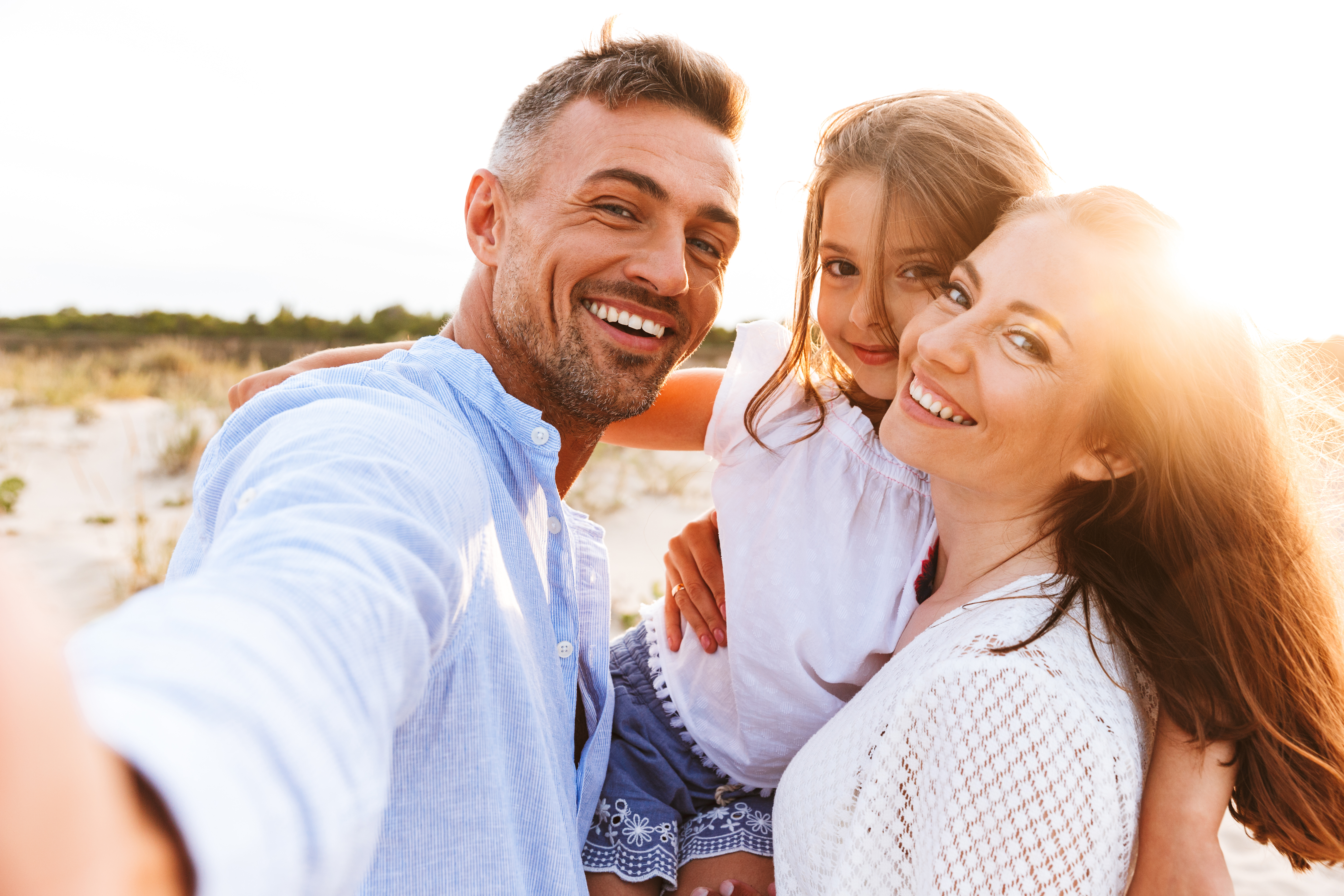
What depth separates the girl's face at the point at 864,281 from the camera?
230 cm

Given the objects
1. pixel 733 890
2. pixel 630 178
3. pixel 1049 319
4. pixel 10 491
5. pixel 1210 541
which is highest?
pixel 630 178

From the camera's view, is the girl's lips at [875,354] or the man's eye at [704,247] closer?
the girl's lips at [875,354]

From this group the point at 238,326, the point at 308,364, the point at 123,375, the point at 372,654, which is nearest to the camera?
the point at 372,654

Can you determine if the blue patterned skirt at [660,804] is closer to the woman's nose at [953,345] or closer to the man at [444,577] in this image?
the man at [444,577]

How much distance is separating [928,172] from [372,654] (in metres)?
2.07

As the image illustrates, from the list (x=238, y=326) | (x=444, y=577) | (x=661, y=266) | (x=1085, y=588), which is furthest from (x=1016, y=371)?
(x=238, y=326)

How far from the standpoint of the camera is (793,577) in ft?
7.23

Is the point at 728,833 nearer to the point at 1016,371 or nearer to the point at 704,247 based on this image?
the point at 1016,371

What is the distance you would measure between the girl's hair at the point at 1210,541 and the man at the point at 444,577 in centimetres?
115

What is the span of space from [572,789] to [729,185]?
6.24 ft

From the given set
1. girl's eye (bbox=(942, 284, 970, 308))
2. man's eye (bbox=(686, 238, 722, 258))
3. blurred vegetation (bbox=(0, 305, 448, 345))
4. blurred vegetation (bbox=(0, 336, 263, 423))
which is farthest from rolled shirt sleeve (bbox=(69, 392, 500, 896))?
blurred vegetation (bbox=(0, 305, 448, 345))

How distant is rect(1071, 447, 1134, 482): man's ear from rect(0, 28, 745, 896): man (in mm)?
1229

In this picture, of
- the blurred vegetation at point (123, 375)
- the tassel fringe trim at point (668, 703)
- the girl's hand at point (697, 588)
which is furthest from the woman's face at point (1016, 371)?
the blurred vegetation at point (123, 375)

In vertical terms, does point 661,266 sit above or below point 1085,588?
above
